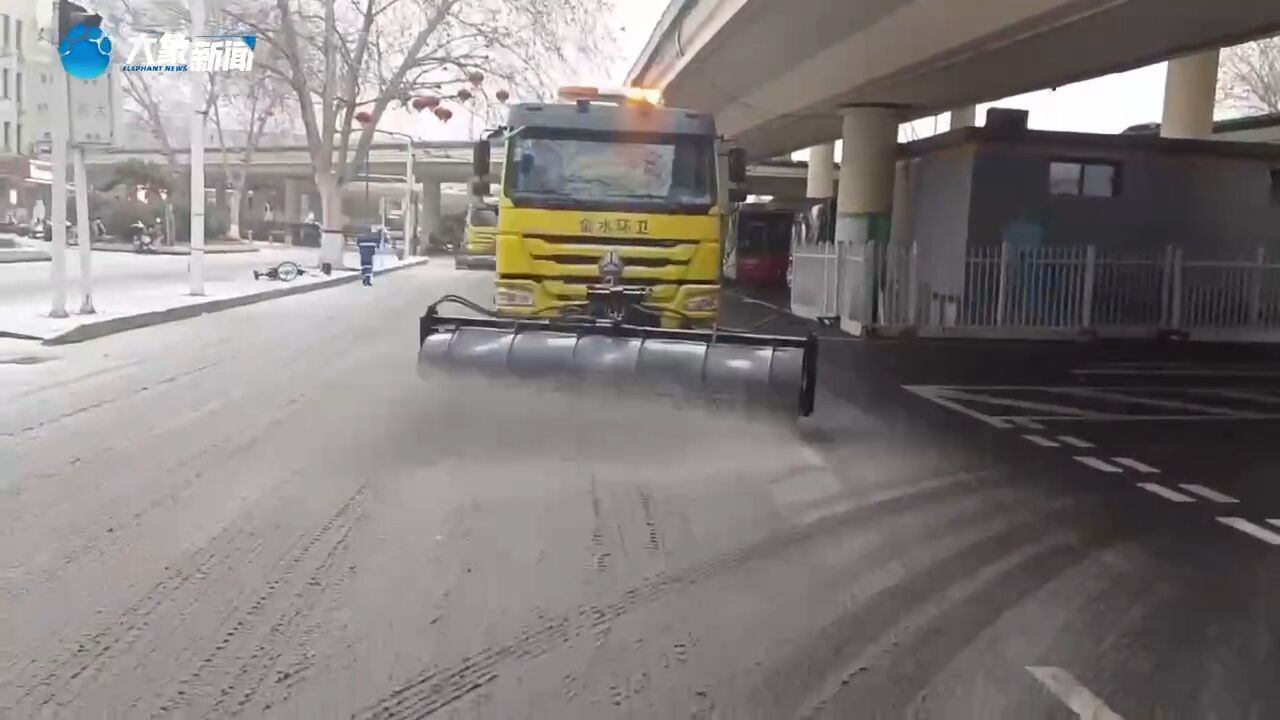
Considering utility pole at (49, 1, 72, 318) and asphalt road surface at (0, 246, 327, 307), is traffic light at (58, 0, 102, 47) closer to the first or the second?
utility pole at (49, 1, 72, 318)

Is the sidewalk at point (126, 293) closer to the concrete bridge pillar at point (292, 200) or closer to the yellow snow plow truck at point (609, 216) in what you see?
the yellow snow plow truck at point (609, 216)

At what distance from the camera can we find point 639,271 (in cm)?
1317

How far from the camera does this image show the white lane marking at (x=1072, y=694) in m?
4.89

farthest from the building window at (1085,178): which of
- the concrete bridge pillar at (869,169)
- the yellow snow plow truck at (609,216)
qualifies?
the yellow snow plow truck at (609,216)

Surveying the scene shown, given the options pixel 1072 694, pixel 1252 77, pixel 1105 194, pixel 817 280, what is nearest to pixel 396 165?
pixel 1252 77

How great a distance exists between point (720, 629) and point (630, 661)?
24.2 inches

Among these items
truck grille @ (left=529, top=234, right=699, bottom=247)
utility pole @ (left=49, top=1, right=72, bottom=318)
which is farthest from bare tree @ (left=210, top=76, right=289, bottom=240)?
truck grille @ (left=529, top=234, right=699, bottom=247)

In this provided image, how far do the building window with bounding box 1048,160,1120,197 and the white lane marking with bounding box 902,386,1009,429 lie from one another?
10.1 m

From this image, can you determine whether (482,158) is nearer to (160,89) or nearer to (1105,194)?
(1105,194)

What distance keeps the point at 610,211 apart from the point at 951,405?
4.35 meters

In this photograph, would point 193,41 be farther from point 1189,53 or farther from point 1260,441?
point 1260,441

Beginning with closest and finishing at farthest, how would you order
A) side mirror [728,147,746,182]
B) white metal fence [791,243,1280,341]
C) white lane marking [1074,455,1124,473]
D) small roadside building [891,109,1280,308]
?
white lane marking [1074,455,1124,473] < side mirror [728,147,746,182] < white metal fence [791,243,1280,341] < small roadside building [891,109,1280,308]

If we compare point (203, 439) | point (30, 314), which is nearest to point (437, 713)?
point (203, 439)

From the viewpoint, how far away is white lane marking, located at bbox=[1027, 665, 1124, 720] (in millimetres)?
4887
